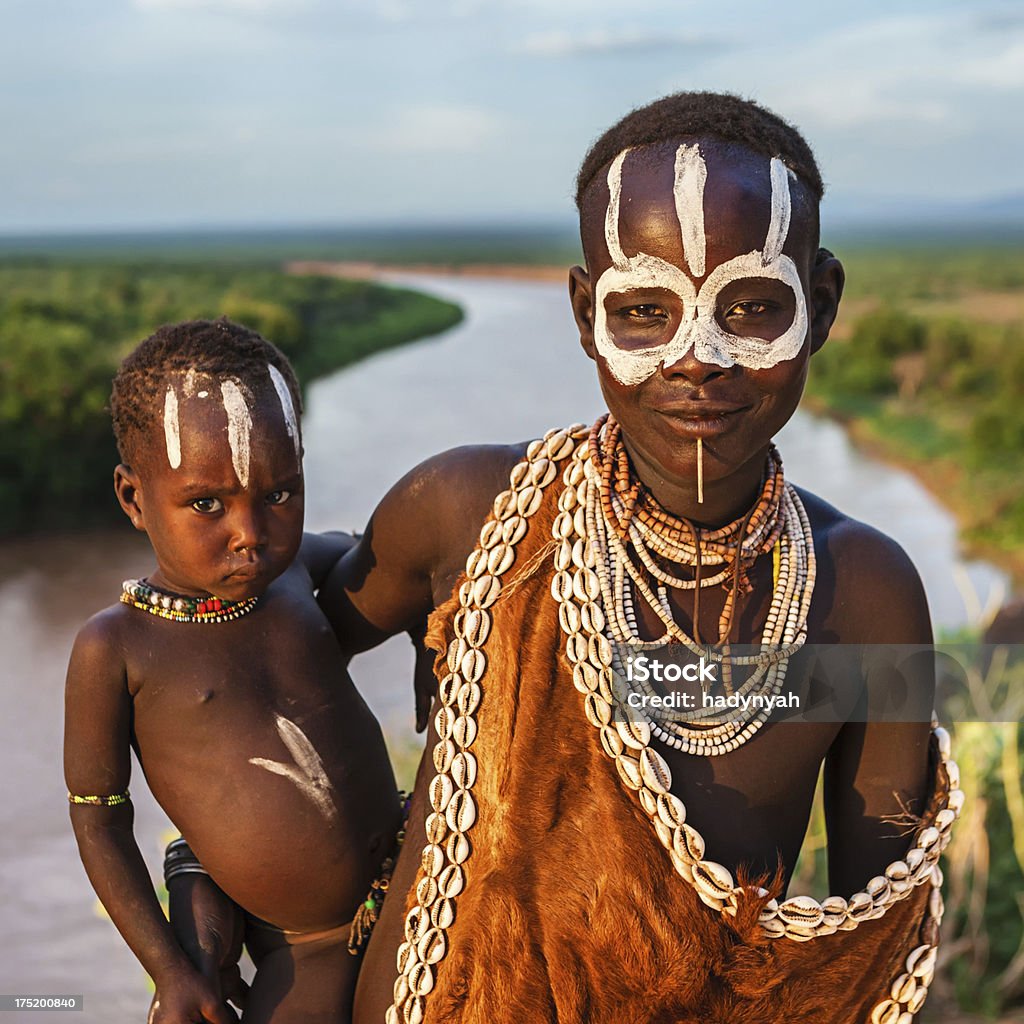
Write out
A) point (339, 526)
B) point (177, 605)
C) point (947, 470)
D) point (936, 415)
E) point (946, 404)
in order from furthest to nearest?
point (946, 404) → point (936, 415) → point (947, 470) → point (339, 526) → point (177, 605)

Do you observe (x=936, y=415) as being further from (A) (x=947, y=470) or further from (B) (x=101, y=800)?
(B) (x=101, y=800)

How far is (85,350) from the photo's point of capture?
8680mm

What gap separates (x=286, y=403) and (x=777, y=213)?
0.76m

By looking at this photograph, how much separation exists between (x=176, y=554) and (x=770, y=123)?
102cm

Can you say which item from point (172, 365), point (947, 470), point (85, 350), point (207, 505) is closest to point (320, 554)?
point (207, 505)

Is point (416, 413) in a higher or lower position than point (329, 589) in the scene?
lower

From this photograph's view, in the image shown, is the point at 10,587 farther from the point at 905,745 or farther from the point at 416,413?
the point at 905,745

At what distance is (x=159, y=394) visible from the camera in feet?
5.86

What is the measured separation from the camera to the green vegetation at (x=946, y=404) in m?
11.6

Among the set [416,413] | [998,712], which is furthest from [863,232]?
[998,712]

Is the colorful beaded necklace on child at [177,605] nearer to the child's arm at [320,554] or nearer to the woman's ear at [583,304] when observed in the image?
the child's arm at [320,554]

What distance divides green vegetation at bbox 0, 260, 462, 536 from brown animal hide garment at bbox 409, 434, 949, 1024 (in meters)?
4.25

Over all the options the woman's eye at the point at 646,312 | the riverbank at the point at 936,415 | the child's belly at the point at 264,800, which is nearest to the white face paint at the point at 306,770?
the child's belly at the point at 264,800

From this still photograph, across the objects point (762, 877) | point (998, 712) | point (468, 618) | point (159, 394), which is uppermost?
point (159, 394)
